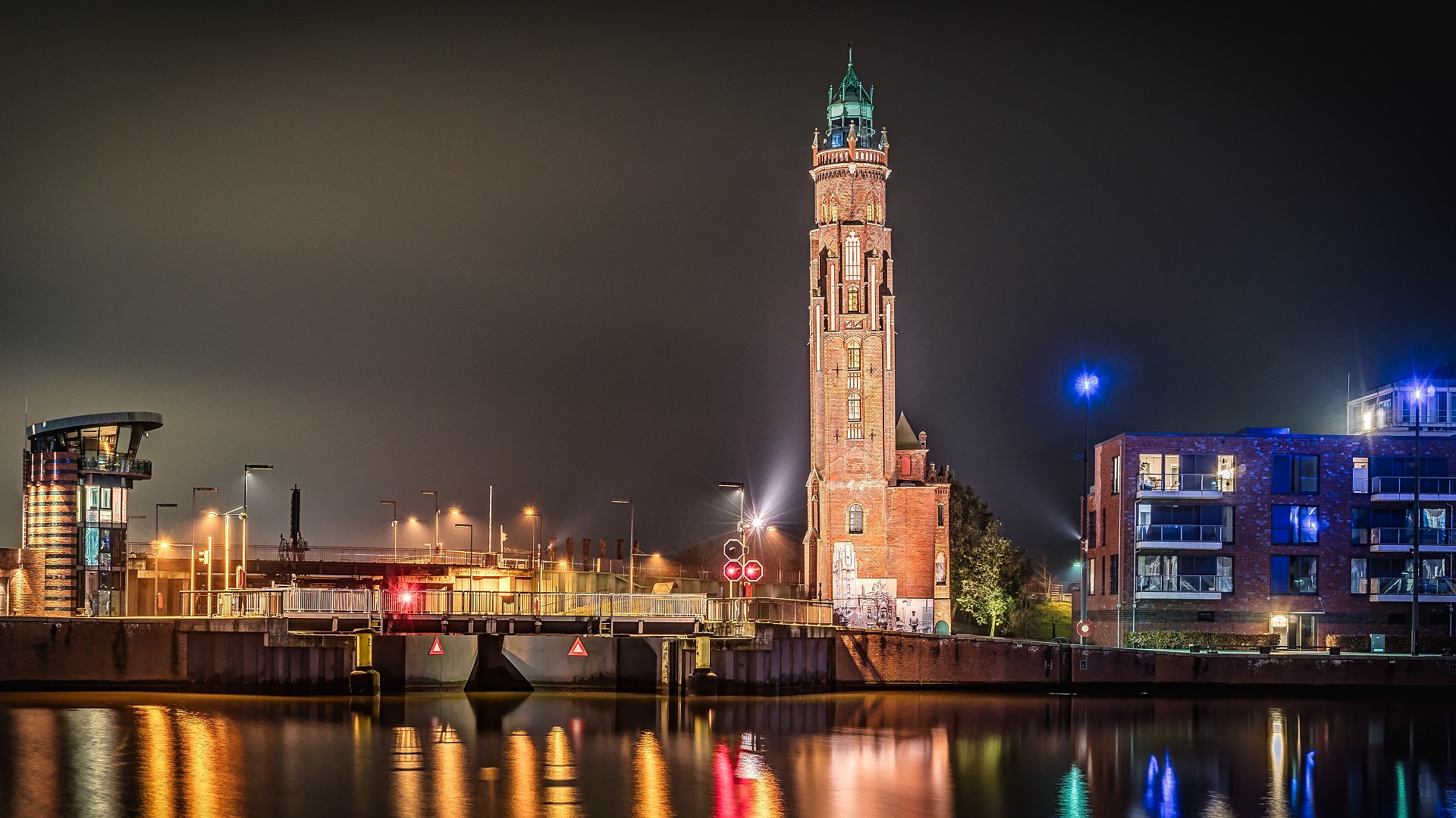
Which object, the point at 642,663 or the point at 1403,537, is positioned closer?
the point at 642,663

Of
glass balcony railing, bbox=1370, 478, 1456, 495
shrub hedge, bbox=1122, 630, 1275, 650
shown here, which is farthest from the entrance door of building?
glass balcony railing, bbox=1370, 478, 1456, 495

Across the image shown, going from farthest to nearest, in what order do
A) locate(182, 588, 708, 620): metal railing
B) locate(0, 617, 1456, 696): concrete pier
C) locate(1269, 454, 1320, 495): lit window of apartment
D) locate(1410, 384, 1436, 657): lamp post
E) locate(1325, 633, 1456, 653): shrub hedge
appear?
locate(1269, 454, 1320, 495): lit window of apartment, locate(1325, 633, 1456, 653): shrub hedge, locate(1410, 384, 1436, 657): lamp post, locate(182, 588, 708, 620): metal railing, locate(0, 617, 1456, 696): concrete pier

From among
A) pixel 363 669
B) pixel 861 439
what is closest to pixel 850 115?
pixel 861 439

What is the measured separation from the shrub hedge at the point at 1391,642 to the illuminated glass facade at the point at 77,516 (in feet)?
211

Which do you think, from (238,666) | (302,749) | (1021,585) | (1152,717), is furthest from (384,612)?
(1021,585)

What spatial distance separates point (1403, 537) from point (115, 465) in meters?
69.9

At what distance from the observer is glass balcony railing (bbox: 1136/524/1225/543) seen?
95000mm

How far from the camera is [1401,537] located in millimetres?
94000

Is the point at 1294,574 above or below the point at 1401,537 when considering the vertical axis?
below

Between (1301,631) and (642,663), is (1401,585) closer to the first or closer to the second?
(1301,631)

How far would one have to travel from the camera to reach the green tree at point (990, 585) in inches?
4823

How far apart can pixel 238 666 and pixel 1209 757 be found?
4040cm

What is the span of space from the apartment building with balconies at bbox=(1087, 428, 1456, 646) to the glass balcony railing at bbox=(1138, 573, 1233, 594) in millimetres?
57

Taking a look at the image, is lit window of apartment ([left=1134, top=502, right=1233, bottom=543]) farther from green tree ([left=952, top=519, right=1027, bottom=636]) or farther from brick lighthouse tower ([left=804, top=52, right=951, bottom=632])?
green tree ([left=952, top=519, right=1027, bottom=636])
